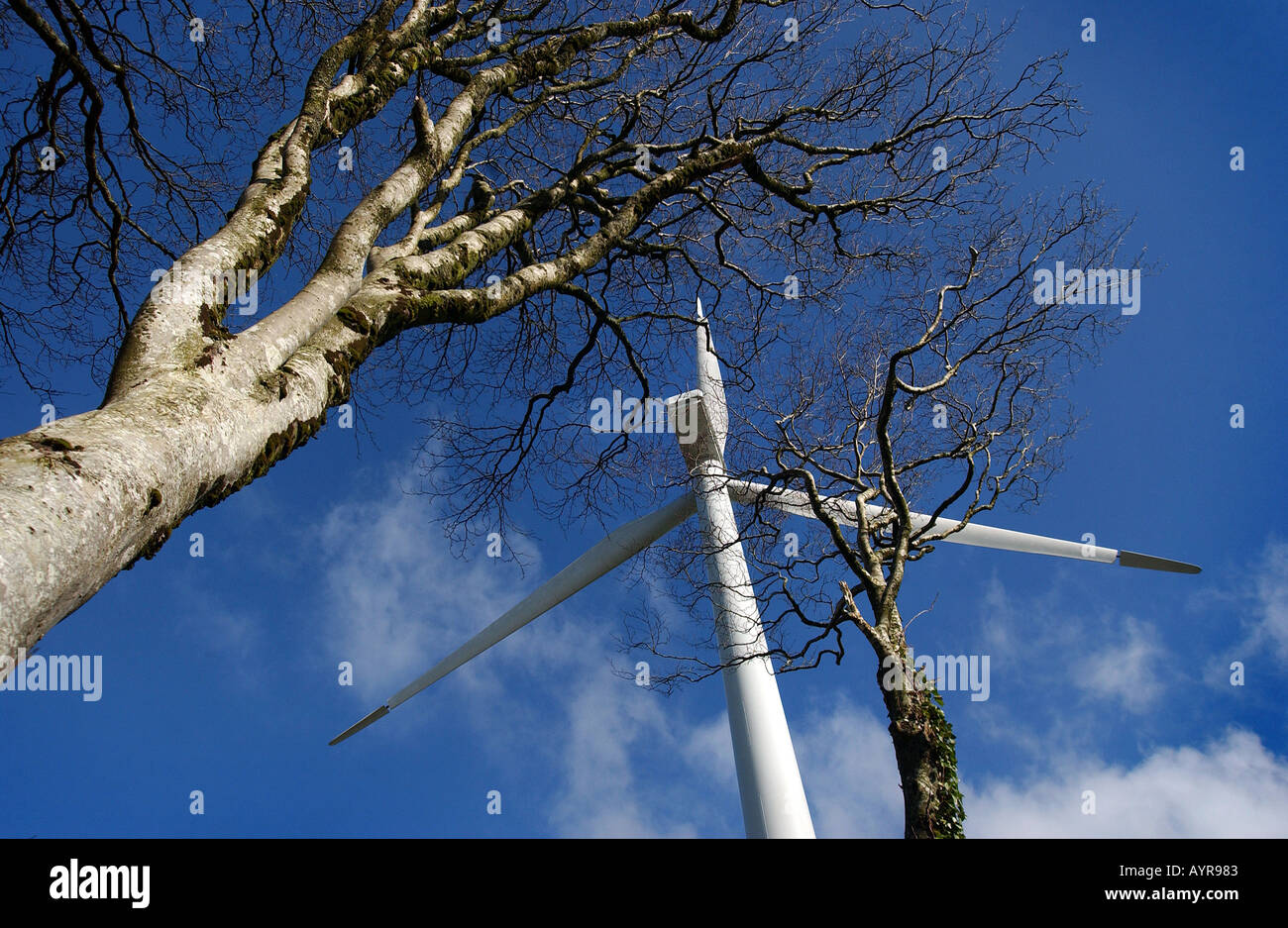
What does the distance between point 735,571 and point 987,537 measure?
530cm

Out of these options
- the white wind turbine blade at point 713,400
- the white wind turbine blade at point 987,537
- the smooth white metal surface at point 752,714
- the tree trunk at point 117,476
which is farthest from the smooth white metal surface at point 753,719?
the tree trunk at point 117,476

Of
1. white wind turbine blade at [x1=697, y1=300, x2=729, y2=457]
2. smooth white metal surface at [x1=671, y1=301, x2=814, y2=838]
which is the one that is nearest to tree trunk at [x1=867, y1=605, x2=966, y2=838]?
smooth white metal surface at [x1=671, y1=301, x2=814, y2=838]

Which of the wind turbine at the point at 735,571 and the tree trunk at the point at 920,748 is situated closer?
the tree trunk at the point at 920,748

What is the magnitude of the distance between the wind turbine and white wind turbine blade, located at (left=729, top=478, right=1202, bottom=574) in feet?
0.07

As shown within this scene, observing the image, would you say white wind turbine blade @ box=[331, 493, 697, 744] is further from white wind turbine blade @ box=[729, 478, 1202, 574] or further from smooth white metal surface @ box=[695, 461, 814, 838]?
smooth white metal surface @ box=[695, 461, 814, 838]

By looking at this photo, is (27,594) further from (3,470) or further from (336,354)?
(336,354)

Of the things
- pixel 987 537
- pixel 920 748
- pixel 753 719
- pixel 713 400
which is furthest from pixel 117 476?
pixel 987 537

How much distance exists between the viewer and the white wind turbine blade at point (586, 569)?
12719 millimetres

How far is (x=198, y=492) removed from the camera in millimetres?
2549

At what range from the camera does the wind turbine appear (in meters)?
9.45

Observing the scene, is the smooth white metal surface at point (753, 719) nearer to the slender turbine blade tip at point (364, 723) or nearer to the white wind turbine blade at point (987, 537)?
the white wind turbine blade at point (987, 537)

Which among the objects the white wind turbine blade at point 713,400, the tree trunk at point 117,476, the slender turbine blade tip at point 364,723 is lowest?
the slender turbine blade tip at point 364,723

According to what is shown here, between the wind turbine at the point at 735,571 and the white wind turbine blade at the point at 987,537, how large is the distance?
0.8 inches
